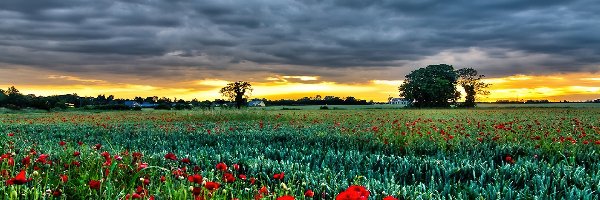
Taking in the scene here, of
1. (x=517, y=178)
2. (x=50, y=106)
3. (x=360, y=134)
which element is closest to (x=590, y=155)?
(x=517, y=178)

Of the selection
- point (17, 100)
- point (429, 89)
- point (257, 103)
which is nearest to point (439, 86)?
point (429, 89)

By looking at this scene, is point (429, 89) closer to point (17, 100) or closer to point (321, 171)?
point (17, 100)

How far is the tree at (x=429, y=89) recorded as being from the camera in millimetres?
80500

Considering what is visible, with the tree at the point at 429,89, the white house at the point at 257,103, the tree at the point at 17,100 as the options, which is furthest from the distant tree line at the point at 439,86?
the tree at the point at 17,100

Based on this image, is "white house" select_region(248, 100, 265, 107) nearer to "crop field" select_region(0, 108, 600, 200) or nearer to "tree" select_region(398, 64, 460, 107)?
"tree" select_region(398, 64, 460, 107)

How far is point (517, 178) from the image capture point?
623 centimetres

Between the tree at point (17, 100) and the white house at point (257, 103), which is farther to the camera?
the white house at point (257, 103)

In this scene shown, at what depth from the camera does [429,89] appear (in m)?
79.1

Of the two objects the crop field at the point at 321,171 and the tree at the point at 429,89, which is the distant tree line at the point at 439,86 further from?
the crop field at the point at 321,171

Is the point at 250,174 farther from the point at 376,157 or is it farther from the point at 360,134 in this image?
the point at 360,134

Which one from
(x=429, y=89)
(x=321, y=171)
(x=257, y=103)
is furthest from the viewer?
(x=257, y=103)

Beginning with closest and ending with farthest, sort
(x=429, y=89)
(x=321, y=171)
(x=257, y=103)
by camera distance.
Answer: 1. (x=321, y=171)
2. (x=429, y=89)
3. (x=257, y=103)

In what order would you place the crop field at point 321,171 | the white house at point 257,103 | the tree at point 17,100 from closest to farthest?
the crop field at point 321,171
the tree at point 17,100
the white house at point 257,103

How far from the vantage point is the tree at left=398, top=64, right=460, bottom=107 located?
8050 centimetres
